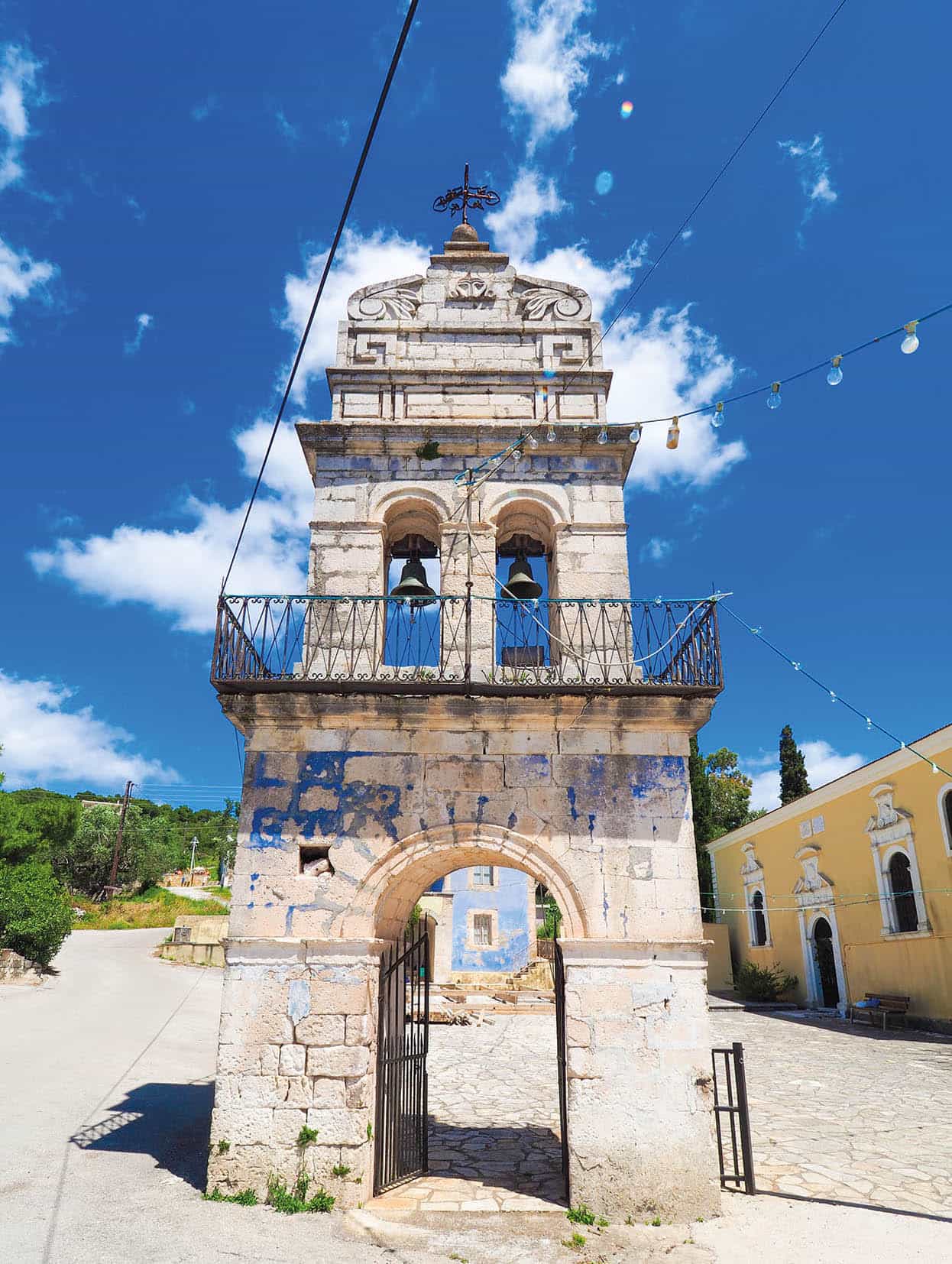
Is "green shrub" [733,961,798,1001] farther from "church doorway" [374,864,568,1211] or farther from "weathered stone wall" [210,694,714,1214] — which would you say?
"weathered stone wall" [210,694,714,1214]

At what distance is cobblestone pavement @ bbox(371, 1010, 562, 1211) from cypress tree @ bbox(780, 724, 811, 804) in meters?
18.5

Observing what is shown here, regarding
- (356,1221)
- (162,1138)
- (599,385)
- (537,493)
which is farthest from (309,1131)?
(599,385)

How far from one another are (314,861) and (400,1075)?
2.13 meters

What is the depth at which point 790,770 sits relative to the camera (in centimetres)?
3177

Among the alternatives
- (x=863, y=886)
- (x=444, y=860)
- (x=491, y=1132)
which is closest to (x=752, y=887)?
(x=863, y=886)

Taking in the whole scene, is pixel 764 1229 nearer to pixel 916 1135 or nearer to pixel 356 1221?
pixel 356 1221

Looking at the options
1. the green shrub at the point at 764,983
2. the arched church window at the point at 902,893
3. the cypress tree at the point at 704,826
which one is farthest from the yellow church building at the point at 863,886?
the cypress tree at the point at 704,826

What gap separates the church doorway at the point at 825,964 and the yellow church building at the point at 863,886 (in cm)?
3

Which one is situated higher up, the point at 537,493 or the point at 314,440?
the point at 314,440

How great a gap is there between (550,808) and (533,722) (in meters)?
0.79

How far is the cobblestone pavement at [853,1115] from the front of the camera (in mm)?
7273

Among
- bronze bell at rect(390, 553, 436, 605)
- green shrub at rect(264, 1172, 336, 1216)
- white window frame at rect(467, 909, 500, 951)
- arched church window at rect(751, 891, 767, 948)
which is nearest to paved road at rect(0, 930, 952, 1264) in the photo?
green shrub at rect(264, 1172, 336, 1216)

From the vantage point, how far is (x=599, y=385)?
9.35m

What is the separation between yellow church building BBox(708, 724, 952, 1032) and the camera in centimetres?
1700
